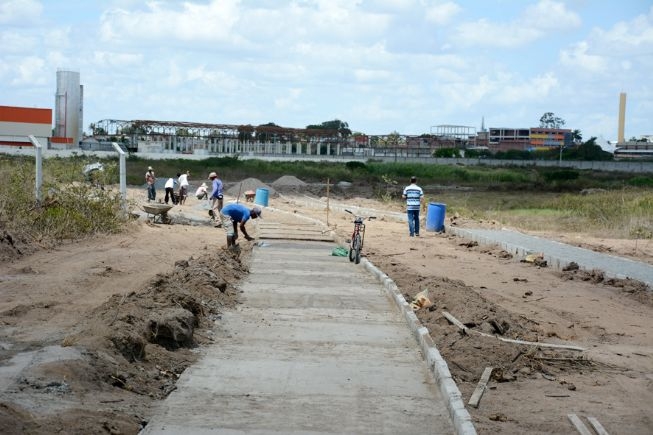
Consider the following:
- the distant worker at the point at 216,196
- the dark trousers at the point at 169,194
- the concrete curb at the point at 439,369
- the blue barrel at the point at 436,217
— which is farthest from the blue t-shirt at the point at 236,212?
the dark trousers at the point at 169,194

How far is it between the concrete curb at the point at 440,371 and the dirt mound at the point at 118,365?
244cm

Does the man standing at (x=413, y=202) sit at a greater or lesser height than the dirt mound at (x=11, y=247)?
greater

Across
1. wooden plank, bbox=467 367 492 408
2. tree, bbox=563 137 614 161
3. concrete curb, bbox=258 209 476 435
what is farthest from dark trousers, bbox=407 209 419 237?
tree, bbox=563 137 614 161

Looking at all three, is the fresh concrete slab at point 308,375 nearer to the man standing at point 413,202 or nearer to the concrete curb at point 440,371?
the concrete curb at point 440,371

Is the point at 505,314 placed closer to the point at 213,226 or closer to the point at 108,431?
the point at 108,431

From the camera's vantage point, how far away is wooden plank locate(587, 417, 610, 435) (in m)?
7.07

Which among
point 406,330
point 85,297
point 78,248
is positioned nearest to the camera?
point 406,330

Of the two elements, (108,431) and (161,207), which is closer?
(108,431)

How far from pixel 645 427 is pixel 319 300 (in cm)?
676

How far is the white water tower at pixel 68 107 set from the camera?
323 feet

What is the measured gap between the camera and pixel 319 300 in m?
13.5

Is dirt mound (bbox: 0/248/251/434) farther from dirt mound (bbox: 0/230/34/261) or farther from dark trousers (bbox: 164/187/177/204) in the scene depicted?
dark trousers (bbox: 164/187/177/204)

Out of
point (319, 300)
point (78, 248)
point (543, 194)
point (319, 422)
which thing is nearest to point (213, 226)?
point (78, 248)

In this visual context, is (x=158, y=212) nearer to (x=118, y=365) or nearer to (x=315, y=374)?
(x=315, y=374)
